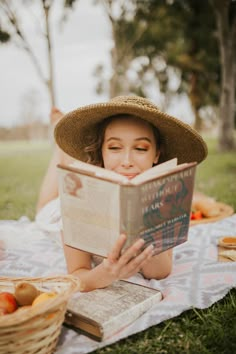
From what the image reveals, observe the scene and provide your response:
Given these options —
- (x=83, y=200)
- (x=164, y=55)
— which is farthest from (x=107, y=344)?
(x=164, y=55)

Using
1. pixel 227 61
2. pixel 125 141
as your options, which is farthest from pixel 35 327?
pixel 227 61

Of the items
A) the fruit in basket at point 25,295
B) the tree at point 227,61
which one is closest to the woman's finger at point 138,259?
the fruit in basket at point 25,295

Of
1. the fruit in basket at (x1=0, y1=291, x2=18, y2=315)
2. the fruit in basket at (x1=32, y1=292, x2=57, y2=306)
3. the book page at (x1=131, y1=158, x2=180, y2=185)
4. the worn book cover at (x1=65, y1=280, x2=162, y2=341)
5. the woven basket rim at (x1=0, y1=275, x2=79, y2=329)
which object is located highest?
the book page at (x1=131, y1=158, x2=180, y2=185)

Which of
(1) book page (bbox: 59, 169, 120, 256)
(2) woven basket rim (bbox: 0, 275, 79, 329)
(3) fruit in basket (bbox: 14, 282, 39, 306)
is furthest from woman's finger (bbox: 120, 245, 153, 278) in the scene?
(3) fruit in basket (bbox: 14, 282, 39, 306)

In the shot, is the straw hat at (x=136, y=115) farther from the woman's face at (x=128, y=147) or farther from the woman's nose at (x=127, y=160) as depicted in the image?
the woman's nose at (x=127, y=160)

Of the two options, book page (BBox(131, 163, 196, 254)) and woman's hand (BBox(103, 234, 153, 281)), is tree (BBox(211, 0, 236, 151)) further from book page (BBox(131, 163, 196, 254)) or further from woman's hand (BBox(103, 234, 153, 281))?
woman's hand (BBox(103, 234, 153, 281))

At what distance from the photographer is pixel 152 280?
2510 millimetres

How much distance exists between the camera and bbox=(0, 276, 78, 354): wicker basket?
1.51 metres

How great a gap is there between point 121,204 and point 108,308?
611 millimetres

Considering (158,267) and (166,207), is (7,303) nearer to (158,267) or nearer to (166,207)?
(166,207)

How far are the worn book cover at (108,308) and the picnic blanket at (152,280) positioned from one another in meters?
0.03

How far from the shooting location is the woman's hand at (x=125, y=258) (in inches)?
67.9

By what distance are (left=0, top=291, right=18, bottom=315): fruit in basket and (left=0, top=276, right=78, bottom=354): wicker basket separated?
0.52 feet

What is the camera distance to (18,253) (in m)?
3.20
